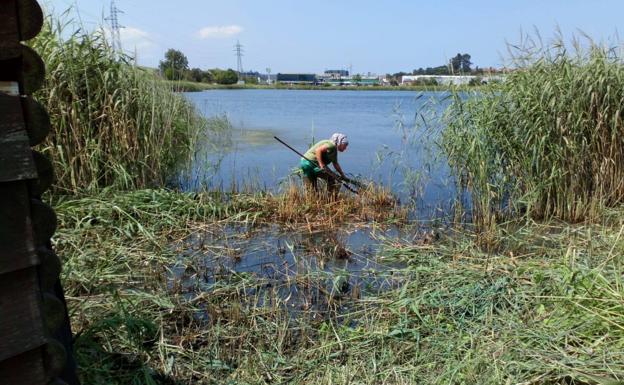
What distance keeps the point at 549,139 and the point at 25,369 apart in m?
5.96

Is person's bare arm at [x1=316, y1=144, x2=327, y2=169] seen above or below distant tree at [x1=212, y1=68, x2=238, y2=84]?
below

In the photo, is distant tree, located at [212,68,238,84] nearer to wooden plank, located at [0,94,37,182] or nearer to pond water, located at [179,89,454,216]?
pond water, located at [179,89,454,216]

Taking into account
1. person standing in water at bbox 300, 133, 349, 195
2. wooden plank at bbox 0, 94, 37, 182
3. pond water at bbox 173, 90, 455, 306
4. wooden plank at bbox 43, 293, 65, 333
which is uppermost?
wooden plank at bbox 0, 94, 37, 182

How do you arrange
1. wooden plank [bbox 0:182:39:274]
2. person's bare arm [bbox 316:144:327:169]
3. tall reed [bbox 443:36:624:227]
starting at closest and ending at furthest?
wooden plank [bbox 0:182:39:274] < tall reed [bbox 443:36:624:227] < person's bare arm [bbox 316:144:327:169]

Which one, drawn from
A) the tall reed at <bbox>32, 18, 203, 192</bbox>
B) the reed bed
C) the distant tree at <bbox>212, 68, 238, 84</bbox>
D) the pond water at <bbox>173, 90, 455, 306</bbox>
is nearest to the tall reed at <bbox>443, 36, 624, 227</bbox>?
the pond water at <bbox>173, 90, 455, 306</bbox>

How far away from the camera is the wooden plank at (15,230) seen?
54.4 inches

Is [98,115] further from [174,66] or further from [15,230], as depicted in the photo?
[15,230]

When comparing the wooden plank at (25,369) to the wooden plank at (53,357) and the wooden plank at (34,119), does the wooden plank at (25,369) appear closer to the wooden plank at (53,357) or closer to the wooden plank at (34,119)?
the wooden plank at (53,357)

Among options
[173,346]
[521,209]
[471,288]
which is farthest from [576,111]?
[173,346]

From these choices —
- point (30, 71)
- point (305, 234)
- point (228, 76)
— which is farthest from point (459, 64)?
point (228, 76)

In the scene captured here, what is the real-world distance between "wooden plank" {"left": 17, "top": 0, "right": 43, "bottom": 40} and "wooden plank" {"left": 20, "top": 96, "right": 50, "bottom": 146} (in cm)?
18

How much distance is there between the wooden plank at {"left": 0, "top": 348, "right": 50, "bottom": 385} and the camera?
56.4 inches

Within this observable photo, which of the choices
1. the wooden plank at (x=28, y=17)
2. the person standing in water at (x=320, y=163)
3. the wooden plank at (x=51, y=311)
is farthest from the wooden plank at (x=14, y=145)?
the person standing in water at (x=320, y=163)

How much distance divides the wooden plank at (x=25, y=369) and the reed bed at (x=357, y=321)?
127cm
